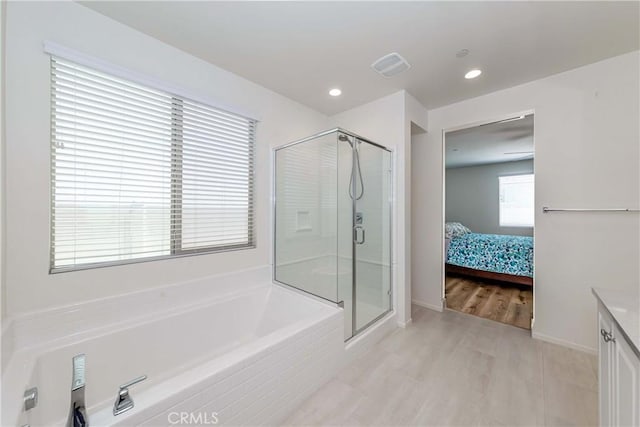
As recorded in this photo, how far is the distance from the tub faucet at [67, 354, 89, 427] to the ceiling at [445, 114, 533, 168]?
368cm

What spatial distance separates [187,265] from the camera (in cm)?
193

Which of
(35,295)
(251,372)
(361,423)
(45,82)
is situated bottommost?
(361,423)

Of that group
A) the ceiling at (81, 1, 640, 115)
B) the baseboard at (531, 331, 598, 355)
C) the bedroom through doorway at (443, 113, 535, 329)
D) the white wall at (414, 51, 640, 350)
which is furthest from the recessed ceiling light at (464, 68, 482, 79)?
the baseboard at (531, 331, 598, 355)

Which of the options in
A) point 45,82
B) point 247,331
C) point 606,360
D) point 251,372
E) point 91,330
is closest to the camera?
point 606,360

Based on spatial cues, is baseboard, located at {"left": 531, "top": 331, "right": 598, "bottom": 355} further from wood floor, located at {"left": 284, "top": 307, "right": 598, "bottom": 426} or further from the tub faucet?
the tub faucet

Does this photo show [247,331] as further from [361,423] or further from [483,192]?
[483,192]

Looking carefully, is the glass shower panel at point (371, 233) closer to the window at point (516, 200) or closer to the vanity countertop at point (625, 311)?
the vanity countertop at point (625, 311)

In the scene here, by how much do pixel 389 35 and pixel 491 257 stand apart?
3431 millimetres

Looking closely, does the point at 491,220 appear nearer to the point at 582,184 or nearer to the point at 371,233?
the point at 582,184

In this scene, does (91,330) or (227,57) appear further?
(227,57)

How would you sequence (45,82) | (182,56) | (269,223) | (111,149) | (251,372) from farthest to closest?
1. (269,223)
2. (182,56)
3. (111,149)
4. (45,82)
5. (251,372)

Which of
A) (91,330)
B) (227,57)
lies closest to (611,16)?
(227,57)

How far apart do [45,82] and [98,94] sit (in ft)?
0.73

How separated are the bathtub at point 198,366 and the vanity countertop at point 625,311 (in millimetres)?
1381
